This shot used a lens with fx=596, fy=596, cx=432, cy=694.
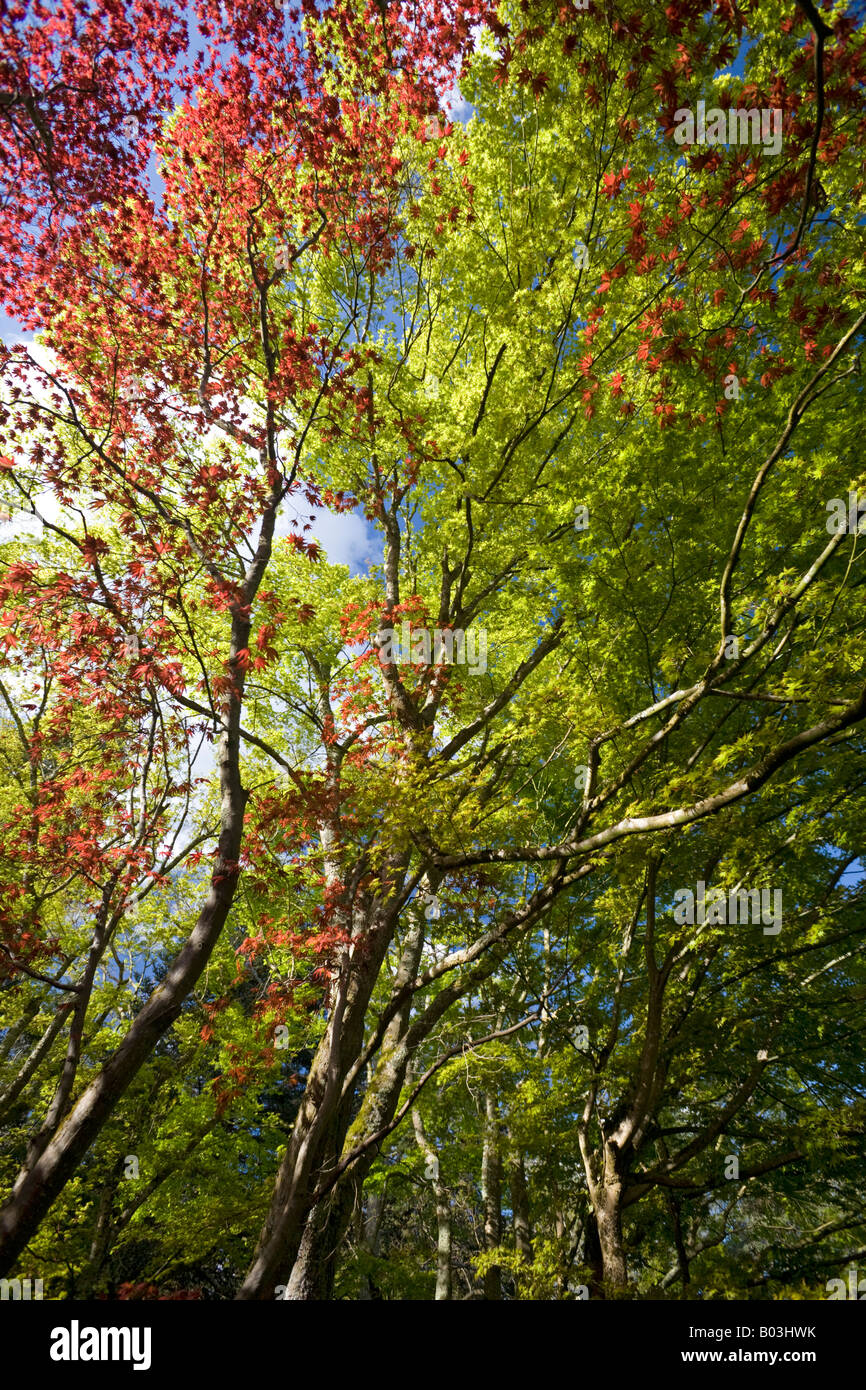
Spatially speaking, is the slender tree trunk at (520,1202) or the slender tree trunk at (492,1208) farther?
the slender tree trunk at (520,1202)

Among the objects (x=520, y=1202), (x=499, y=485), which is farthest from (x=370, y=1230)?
(x=499, y=485)

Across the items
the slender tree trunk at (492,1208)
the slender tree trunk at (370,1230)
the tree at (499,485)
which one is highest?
the tree at (499,485)

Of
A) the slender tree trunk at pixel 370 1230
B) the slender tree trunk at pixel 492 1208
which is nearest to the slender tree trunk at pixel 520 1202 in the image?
the slender tree trunk at pixel 492 1208

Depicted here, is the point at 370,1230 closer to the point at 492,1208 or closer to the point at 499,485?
the point at 492,1208

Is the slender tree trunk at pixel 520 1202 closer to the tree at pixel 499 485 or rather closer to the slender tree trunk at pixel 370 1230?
the slender tree trunk at pixel 370 1230

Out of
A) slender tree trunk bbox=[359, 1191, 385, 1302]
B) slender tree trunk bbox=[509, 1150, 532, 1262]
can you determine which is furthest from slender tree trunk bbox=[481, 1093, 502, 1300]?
slender tree trunk bbox=[359, 1191, 385, 1302]

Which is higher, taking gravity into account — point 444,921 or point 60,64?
point 60,64

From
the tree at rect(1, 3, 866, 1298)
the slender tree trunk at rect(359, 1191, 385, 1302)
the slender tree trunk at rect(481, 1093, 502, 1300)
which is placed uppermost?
the tree at rect(1, 3, 866, 1298)

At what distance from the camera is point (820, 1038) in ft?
23.7

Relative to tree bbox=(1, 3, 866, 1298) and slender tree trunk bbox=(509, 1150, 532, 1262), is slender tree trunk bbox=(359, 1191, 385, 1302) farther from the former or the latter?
tree bbox=(1, 3, 866, 1298)
